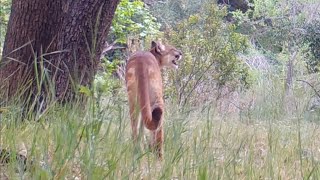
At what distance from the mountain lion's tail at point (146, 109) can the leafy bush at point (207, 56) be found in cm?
643

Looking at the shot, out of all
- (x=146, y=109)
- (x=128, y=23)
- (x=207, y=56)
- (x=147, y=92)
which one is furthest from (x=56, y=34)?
(x=128, y=23)

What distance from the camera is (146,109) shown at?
4445mm

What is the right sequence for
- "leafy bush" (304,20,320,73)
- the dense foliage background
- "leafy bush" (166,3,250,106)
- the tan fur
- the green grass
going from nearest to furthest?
the green grass
the dense foliage background
the tan fur
"leafy bush" (166,3,250,106)
"leafy bush" (304,20,320,73)

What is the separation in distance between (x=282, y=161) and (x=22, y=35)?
2.19 m

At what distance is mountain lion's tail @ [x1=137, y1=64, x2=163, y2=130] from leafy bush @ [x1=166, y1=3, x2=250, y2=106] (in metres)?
6.43

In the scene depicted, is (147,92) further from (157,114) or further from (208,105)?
(208,105)

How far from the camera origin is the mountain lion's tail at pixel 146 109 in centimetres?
441

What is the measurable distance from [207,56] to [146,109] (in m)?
7.45

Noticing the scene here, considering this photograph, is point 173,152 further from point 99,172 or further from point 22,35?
point 22,35

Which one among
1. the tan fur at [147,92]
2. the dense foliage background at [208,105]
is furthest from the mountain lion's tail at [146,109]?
the dense foliage background at [208,105]

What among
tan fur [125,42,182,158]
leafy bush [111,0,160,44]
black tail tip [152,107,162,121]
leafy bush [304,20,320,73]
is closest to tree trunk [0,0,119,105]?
tan fur [125,42,182,158]

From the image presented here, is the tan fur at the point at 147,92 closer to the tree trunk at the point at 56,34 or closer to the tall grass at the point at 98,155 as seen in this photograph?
the tree trunk at the point at 56,34

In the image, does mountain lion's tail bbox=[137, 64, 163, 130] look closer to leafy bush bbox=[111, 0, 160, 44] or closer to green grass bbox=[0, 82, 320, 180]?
green grass bbox=[0, 82, 320, 180]

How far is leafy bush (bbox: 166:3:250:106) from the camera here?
11391mm
